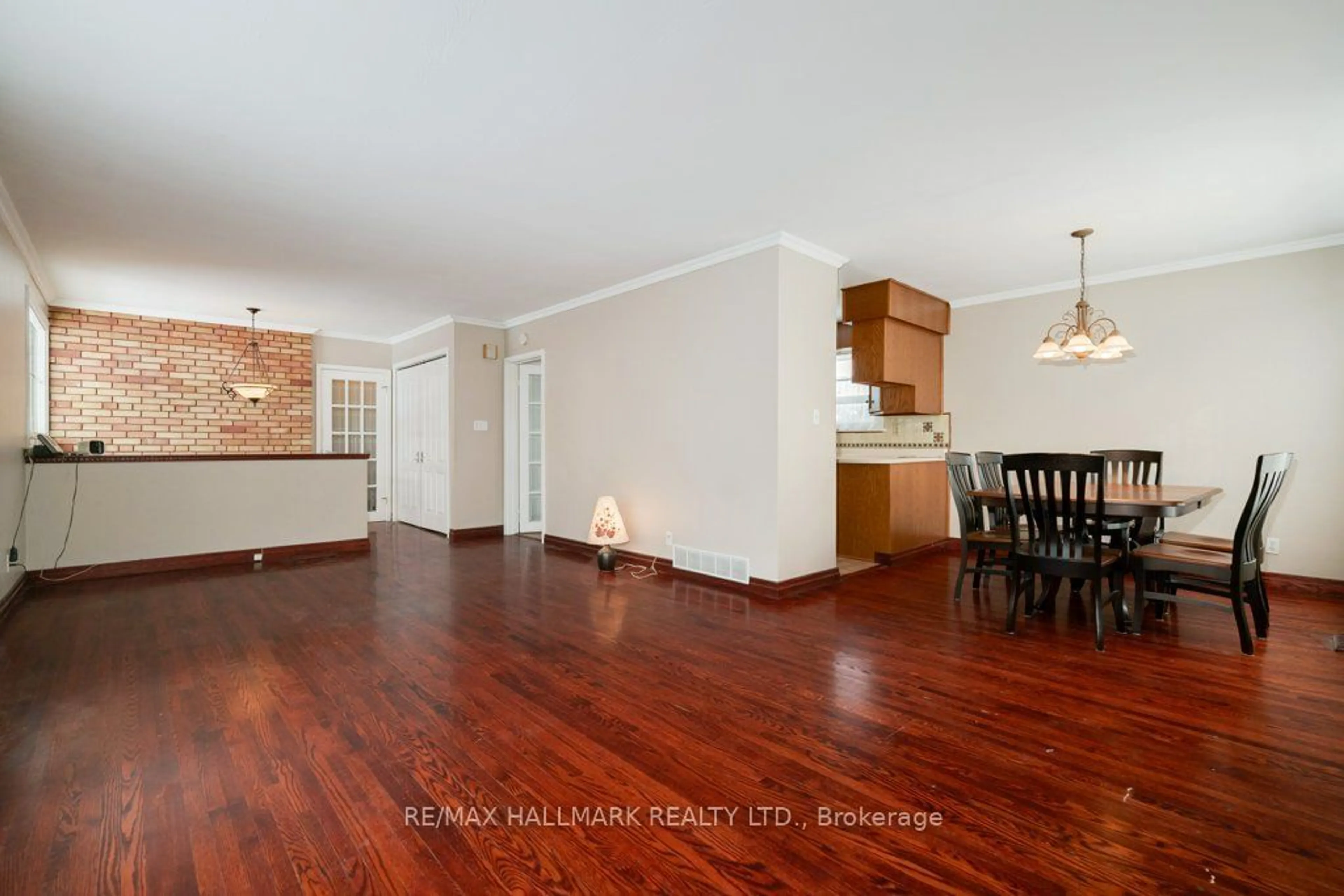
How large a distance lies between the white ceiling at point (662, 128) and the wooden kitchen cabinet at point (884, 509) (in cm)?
194

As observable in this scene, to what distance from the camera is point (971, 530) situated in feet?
13.7

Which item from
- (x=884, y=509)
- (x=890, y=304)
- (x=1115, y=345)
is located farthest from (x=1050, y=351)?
(x=884, y=509)

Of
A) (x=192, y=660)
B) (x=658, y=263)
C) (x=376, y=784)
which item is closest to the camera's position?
(x=376, y=784)

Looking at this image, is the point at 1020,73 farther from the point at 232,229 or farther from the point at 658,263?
the point at 232,229

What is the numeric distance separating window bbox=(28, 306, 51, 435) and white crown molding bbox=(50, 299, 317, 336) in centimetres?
43

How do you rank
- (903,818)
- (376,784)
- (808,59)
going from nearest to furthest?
(903,818) < (376,784) < (808,59)

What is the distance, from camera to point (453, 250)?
14.6ft

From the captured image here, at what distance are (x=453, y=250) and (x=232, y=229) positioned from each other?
138cm

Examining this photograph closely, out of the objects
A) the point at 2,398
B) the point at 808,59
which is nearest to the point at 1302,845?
the point at 808,59

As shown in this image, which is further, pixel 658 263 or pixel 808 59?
pixel 658 263

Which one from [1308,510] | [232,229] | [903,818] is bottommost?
[903,818]

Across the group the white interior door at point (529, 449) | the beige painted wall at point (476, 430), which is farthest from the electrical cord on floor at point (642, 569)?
the beige painted wall at point (476, 430)

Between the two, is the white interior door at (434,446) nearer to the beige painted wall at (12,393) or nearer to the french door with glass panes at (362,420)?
the french door with glass panes at (362,420)

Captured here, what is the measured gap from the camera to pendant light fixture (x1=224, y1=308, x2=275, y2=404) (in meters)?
6.74
